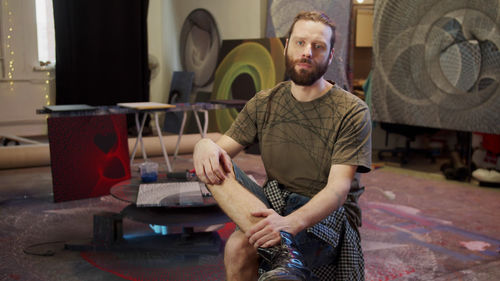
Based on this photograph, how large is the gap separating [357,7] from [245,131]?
4513 mm

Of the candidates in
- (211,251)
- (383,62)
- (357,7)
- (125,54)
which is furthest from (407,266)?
(125,54)

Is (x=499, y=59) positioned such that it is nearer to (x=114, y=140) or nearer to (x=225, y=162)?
(x=114, y=140)

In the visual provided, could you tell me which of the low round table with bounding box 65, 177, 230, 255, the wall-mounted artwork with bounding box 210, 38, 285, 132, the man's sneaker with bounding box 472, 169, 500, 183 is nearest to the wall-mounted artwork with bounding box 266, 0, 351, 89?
the wall-mounted artwork with bounding box 210, 38, 285, 132

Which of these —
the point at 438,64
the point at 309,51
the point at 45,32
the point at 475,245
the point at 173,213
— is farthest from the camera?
the point at 45,32

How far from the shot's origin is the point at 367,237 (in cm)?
307

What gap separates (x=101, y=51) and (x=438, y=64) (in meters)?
4.25

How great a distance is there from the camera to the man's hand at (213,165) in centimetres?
162

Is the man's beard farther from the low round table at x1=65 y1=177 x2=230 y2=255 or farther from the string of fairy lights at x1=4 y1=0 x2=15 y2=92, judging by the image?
the string of fairy lights at x1=4 y1=0 x2=15 y2=92

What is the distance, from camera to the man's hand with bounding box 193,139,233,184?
162 cm

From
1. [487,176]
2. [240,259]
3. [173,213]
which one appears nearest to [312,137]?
[240,259]

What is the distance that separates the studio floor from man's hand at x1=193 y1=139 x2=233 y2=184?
0.97m

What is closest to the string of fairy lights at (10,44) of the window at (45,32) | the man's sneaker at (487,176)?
the window at (45,32)

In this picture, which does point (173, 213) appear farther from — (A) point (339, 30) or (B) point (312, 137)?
(A) point (339, 30)

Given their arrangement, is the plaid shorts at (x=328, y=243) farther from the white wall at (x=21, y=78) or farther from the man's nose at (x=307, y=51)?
the white wall at (x=21, y=78)
